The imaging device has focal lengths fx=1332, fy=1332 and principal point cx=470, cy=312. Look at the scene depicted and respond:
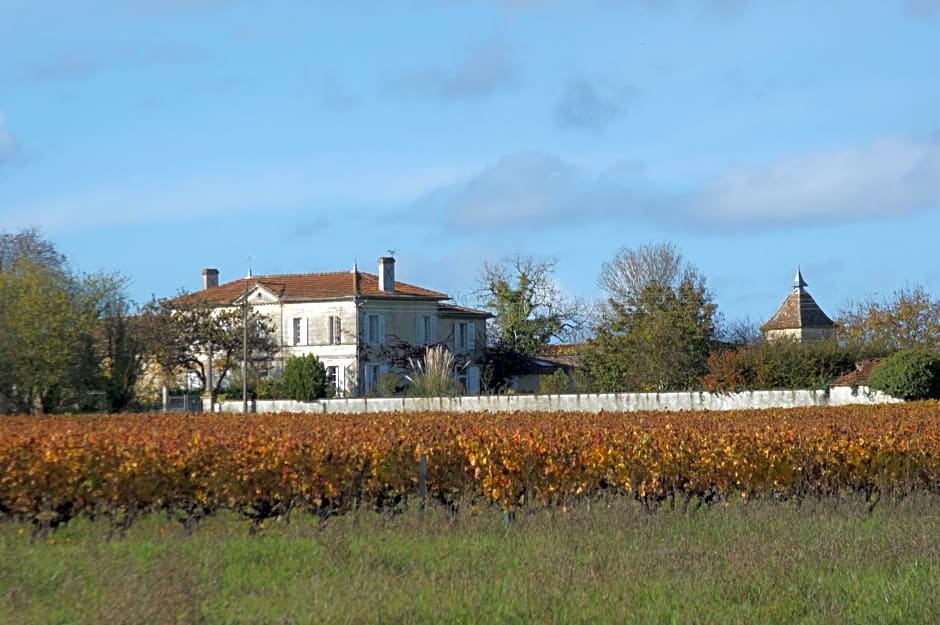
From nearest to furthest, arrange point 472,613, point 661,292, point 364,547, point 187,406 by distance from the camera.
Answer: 1. point 472,613
2. point 364,547
3. point 187,406
4. point 661,292

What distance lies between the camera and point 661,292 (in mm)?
65000

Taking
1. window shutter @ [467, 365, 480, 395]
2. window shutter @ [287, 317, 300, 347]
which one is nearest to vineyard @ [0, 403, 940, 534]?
window shutter @ [287, 317, 300, 347]

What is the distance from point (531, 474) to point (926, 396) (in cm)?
2750

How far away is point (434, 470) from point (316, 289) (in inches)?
2060

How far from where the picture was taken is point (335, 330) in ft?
219

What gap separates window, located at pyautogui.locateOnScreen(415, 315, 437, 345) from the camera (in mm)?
69562

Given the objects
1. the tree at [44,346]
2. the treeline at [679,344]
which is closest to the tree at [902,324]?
the treeline at [679,344]

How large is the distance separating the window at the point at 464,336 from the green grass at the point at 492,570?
56669mm

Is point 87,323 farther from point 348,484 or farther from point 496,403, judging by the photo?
point 348,484

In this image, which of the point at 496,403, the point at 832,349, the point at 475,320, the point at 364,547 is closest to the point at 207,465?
the point at 364,547

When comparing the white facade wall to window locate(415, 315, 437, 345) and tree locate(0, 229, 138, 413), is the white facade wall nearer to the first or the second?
window locate(415, 315, 437, 345)

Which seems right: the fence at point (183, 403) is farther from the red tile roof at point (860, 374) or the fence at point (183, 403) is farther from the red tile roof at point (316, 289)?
the red tile roof at point (860, 374)

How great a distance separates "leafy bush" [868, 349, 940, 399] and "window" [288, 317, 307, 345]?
33.3m

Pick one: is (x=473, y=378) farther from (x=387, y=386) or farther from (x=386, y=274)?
(x=387, y=386)
